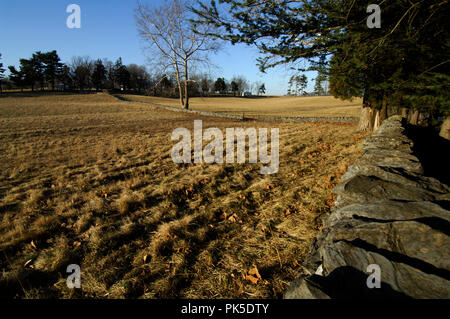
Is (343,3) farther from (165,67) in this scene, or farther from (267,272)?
(165,67)

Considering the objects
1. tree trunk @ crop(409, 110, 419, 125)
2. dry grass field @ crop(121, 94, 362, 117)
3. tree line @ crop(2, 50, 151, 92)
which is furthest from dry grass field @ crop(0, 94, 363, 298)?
tree line @ crop(2, 50, 151, 92)

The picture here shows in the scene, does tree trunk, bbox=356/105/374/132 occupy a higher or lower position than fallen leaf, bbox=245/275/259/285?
higher

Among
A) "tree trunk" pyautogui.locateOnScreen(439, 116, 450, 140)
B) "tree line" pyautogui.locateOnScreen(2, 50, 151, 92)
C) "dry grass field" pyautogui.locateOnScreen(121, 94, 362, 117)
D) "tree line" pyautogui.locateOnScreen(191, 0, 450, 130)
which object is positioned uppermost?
"tree line" pyautogui.locateOnScreen(2, 50, 151, 92)

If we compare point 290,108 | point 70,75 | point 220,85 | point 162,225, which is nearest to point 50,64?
point 70,75

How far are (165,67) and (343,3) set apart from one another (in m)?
22.7

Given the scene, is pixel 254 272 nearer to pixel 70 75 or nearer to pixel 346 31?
pixel 346 31

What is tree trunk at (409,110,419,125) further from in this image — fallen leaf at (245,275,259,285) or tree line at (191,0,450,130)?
fallen leaf at (245,275,259,285)

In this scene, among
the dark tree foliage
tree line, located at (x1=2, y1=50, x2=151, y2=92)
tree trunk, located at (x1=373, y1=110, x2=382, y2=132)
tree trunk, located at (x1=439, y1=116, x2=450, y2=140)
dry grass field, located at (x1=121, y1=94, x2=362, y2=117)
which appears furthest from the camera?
the dark tree foliage

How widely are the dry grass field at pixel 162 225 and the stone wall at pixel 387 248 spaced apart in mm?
861

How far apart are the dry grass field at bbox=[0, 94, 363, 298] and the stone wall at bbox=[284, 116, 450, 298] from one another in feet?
2.83

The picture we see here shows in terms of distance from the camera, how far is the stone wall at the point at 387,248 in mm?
1240

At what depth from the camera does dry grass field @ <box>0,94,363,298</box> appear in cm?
232

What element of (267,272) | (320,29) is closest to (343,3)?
(320,29)

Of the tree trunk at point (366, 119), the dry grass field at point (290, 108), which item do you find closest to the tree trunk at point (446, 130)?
the tree trunk at point (366, 119)
